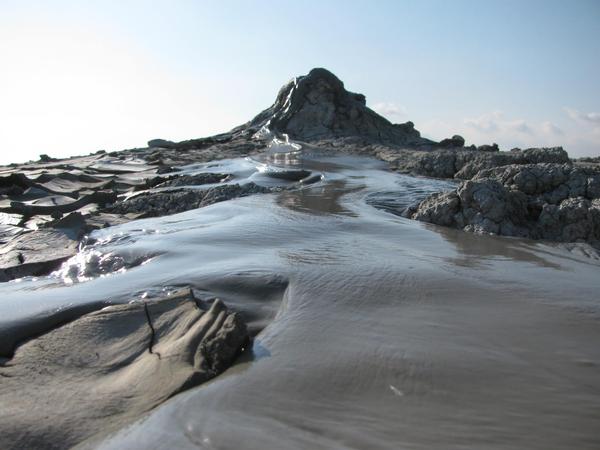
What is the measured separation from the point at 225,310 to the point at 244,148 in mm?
12128

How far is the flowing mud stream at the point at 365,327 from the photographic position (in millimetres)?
1482

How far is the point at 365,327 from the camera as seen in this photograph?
2.15 metres

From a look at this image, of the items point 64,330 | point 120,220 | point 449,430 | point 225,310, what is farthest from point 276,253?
point 120,220

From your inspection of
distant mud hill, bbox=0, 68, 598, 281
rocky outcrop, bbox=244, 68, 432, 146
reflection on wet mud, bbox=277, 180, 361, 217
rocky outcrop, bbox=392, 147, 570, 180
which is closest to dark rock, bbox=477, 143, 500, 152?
distant mud hill, bbox=0, 68, 598, 281

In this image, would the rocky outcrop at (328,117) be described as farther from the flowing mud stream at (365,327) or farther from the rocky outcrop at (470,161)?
the flowing mud stream at (365,327)

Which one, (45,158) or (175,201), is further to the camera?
(45,158)

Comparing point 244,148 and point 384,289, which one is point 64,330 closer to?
point 384,289

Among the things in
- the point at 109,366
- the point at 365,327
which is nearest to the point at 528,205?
the point at 365,327

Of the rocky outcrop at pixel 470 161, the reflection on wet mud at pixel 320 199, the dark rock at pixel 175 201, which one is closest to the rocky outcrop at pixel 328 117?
the rocky outcrop at pixel 470 161

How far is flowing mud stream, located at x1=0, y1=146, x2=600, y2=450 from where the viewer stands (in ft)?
4.86

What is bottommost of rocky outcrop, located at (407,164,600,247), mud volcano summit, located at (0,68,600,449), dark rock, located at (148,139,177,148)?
mud volcano summit, located at (0,68,600,449)

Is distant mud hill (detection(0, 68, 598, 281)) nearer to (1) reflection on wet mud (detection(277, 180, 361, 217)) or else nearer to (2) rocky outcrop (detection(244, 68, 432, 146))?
(2) rocky outcrop (detection(244, 68, 432, 146))

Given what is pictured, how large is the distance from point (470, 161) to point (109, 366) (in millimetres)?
7242

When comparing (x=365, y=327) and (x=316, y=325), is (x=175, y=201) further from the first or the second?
(x=365, y=327)
